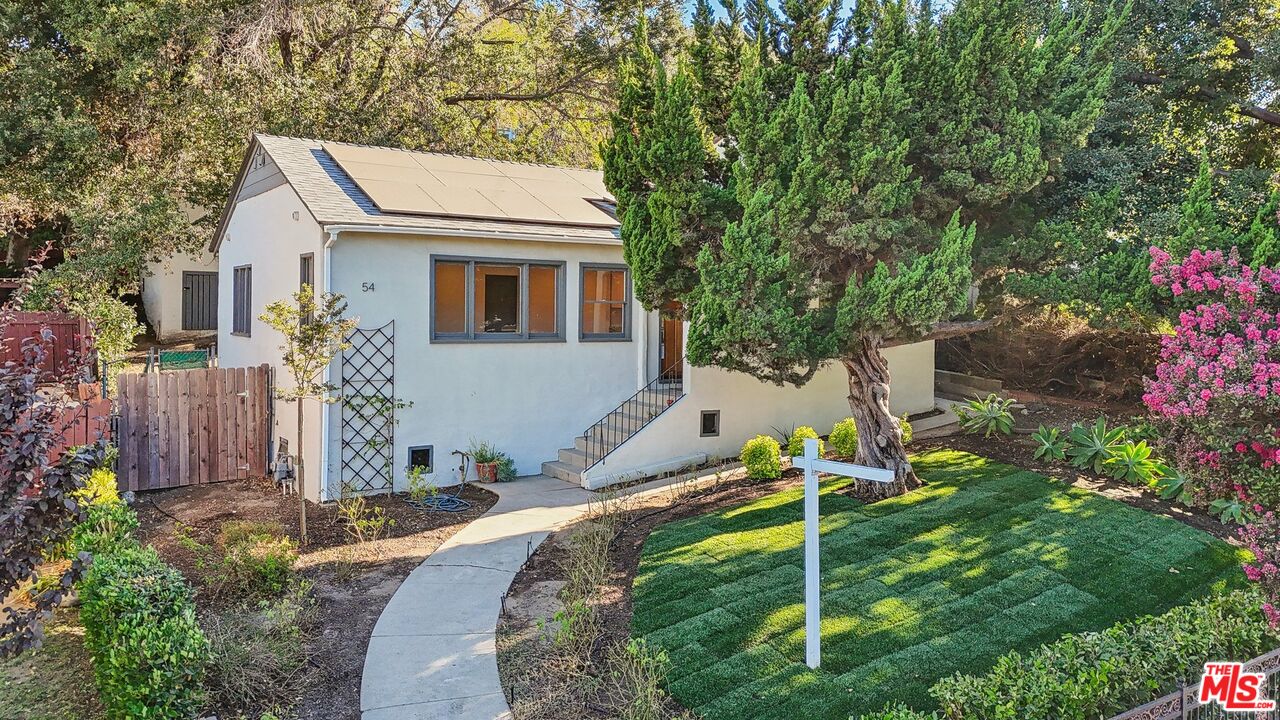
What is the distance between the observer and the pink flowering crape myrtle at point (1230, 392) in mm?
5348

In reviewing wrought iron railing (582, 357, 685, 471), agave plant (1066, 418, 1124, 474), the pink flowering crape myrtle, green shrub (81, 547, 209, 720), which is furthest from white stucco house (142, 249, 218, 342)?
the pink flowering crape myrtle

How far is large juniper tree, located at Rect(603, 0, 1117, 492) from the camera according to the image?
7.38 m

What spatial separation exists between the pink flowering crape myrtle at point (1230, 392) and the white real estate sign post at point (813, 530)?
8.36 ft

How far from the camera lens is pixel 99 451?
4367mm

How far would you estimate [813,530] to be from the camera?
5344 millimetres

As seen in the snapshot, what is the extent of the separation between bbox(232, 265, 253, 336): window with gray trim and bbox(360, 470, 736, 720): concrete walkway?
6.12 meters

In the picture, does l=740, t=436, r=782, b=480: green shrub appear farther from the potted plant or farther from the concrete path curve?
the potted plant

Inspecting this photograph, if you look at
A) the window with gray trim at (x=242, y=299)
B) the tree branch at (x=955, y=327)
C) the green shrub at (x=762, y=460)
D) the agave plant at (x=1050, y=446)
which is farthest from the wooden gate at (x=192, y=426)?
the agave plant at (x=1050, y=446)

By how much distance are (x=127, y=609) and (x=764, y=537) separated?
5.14 meters

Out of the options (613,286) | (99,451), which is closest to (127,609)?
(99,451)

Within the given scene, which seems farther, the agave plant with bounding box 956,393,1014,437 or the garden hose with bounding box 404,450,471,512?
the agave plant with bounding box 956,393,1014,437

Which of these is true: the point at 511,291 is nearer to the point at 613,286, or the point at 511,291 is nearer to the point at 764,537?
the point at 613,286

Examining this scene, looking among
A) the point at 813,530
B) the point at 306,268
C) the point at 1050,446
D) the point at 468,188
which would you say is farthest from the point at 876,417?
the point at 306,268

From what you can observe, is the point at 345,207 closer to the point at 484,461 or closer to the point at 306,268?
the point at 306,268
